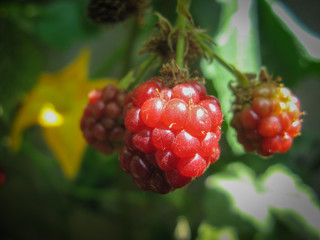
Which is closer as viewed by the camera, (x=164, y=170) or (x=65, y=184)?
(x=164, y=170)

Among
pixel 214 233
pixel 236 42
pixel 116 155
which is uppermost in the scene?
pixel 236 42

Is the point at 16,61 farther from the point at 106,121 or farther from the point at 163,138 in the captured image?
the point at 163,138

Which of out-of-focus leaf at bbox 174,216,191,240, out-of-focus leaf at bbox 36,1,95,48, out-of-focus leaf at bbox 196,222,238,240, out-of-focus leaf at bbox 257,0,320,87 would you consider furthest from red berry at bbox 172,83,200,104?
out-of-focus leaf at bbox 174,216,191,240

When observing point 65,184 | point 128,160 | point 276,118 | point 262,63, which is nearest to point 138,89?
point 128,160

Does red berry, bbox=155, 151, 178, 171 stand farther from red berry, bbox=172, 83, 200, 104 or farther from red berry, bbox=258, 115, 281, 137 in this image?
red berry, bbox=258, 115, 281, 137

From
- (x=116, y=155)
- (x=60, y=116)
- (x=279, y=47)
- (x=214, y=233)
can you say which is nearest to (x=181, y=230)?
(x=214, y=233)

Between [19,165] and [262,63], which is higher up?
[262,63]

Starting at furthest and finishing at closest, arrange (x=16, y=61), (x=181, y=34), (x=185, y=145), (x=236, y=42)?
1. (x=16, y=61)
2. (x=236, y=42)
3. (x=181, y=34)
4. (x=185, y=145)

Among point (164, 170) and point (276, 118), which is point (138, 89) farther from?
point (276, 118)
